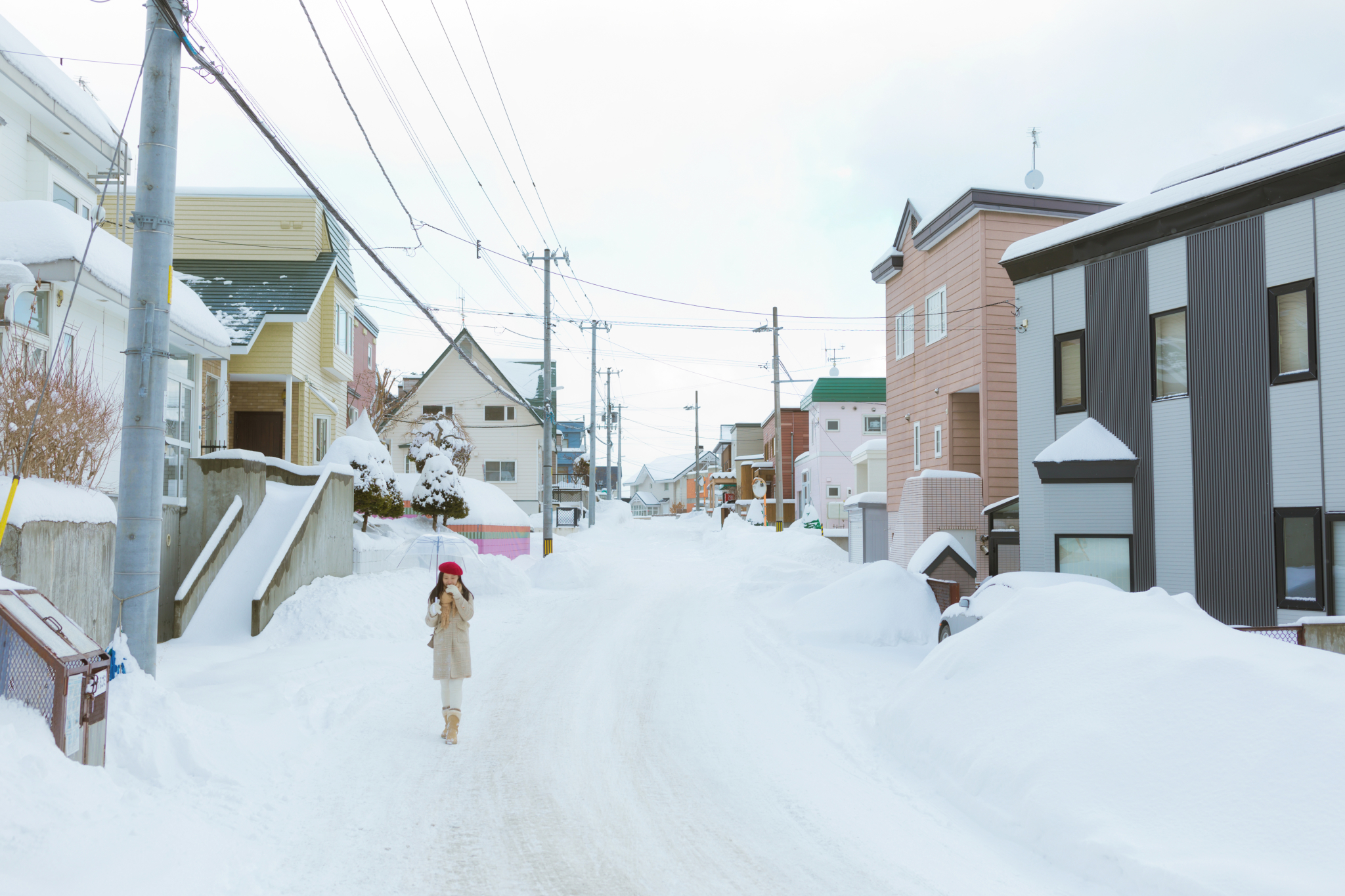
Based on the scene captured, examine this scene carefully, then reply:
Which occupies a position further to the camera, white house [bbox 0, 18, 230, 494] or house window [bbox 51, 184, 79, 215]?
house window [bbox 51, 184, 79, 215]

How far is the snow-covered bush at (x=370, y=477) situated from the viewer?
62.6 feet

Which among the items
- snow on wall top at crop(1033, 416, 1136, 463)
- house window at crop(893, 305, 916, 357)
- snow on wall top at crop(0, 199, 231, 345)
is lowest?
snow on wall top at crop(1033, 416, 1136, 463)

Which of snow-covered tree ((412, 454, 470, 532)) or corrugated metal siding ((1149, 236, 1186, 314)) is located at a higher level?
corrugated metal siding ((1149, 236, 1186, 314))

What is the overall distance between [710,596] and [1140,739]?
1413 cm

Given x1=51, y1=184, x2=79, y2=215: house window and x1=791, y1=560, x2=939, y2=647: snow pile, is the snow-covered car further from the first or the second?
x1=51, y1=184, x2=79, y2=215: house window

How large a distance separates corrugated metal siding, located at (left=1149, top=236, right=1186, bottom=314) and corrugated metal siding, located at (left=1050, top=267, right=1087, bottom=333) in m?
1.36

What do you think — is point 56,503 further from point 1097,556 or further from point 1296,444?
point 1296,444

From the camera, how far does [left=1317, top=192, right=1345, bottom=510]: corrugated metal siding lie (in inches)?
425

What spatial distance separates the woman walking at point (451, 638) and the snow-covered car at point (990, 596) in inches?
257

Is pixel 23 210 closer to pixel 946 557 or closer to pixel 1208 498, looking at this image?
pixel 946 557

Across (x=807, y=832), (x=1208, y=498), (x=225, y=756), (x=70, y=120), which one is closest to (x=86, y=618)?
(x=225, y=756)

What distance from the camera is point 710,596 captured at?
63.9ft

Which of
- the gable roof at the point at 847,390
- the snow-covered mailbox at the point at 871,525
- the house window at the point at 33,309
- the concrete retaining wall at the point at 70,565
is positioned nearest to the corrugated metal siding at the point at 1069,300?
the snow-covered mailbox at the point at 871,525

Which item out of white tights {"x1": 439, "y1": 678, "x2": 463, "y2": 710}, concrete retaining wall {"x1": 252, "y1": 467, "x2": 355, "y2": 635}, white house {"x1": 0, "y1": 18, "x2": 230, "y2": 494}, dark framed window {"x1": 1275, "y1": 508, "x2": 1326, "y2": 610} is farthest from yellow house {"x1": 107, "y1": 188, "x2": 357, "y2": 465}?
dark framed window {"x1": 1275, "y1": 508, "x2": 1326, "y2": 610}
